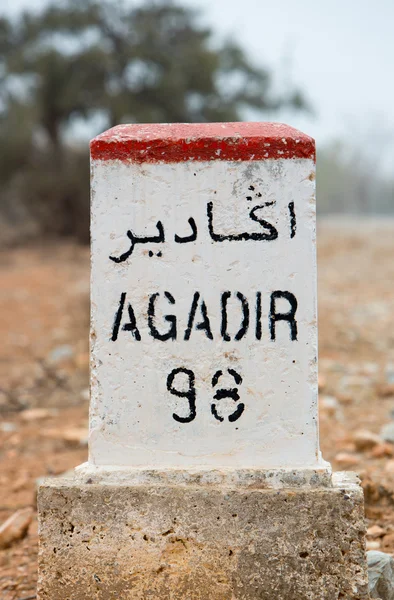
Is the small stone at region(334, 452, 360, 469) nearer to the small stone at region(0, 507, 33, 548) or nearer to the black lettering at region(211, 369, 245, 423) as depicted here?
the small stone at region(0, 507, 33, 548)

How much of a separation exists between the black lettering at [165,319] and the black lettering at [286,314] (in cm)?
32

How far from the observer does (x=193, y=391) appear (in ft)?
8.38

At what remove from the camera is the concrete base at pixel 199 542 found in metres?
2.41

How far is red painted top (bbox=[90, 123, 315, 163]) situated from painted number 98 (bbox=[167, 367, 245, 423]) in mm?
701

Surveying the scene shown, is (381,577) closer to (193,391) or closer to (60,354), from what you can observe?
(193,391)

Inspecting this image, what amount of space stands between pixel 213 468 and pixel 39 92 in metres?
15.6

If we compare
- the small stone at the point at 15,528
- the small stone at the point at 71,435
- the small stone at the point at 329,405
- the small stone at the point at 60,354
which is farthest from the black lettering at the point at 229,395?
the small stone at the point at 60,354

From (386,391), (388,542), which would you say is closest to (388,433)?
(386,391)

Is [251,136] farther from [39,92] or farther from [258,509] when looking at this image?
[39,92]

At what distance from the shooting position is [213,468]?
252cm

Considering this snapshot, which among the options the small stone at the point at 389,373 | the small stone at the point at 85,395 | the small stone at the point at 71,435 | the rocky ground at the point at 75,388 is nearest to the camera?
the rocky ground at the point at 75,388

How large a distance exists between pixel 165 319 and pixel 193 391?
0.83 feet

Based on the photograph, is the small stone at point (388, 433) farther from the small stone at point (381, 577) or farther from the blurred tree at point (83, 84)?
the blurred tree at point (83, 84)

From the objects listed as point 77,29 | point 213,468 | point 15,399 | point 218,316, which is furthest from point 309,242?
point 77,29
